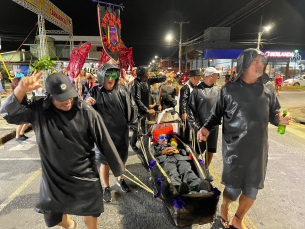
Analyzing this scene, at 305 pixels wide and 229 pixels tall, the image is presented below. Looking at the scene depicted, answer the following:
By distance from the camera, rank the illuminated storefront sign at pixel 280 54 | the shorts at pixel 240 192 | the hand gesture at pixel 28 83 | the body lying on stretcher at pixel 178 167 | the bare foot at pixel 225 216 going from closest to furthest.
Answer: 1. the hand gesture at pixel 28 83
2. the shorts at pixel 240 192
3. the body lying on stretcher at pixel 178 167
4. the bare foot at pixel 225 216
5. the illuminated storefront sign at pixel 280 54

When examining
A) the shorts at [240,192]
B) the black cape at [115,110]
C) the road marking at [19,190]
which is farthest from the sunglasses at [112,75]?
the road marking at [19,190]

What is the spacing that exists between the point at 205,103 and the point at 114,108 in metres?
1.68

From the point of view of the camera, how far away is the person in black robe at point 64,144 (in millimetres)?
1738

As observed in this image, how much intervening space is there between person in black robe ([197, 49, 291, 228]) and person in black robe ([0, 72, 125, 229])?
1322 millimetres

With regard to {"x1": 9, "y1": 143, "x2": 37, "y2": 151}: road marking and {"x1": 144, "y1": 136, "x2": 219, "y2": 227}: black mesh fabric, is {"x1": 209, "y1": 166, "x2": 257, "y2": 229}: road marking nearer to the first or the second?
{"x1": 144, "y1": 136, "x2": 219, "y2": 227}: black mesh fabric

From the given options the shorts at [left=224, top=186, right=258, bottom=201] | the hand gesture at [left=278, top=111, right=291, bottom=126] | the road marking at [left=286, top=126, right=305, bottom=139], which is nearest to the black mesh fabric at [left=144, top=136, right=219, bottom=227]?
the shorts at [left=224, top=186, right=258, bottom=201]

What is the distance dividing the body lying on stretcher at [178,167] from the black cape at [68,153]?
1018 millimetres

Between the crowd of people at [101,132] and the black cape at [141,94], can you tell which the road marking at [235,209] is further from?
the black cape at [141,94]

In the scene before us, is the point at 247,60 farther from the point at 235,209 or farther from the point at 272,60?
the point at 272,60

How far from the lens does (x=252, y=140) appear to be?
7.38 ft

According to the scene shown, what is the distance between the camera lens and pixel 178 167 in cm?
330

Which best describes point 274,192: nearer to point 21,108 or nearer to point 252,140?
point 252,140

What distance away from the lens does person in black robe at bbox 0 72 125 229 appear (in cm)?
174

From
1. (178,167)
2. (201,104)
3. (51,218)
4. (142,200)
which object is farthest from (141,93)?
(51,218)
